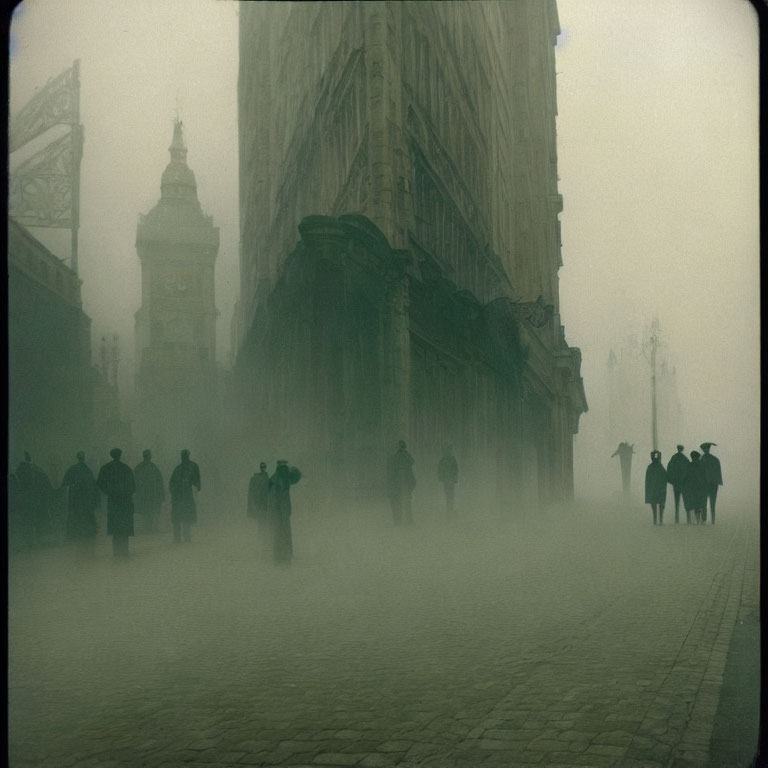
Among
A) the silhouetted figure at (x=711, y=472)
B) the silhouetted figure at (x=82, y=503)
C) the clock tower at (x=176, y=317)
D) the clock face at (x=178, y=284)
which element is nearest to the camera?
the silhouetted figure at (x=82, y=503)

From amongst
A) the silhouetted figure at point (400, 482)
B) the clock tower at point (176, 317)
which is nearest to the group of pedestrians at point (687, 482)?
the silhouetted figure at point (400, 482)

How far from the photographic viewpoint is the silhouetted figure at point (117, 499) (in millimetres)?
5004

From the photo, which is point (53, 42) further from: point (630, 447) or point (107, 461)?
point (630, 447)

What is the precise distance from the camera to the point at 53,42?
4.97 metres

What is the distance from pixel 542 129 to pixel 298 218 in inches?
74.0

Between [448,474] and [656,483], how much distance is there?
135 cm

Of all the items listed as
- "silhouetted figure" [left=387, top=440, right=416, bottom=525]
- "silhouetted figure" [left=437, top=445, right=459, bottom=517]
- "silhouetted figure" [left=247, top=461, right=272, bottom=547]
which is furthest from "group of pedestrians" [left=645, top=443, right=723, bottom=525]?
"silhouetted figure" [left=247, top=461, right=272, bottom=547]

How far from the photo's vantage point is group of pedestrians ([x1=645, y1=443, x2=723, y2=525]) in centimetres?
549

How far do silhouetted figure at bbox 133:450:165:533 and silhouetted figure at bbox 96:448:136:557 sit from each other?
0.05m

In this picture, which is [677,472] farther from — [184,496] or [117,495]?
[117,495]

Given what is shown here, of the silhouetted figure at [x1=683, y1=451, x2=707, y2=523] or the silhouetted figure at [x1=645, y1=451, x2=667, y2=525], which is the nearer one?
the silhouetted figure at [x1=683, y1=451, x2=707, y2=523]

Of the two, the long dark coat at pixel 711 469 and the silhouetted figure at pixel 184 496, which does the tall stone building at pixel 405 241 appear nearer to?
the silhouetted figure at pixel 184 496

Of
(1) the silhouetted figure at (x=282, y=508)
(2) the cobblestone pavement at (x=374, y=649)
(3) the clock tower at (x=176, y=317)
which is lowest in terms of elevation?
(2) the cobblestone pavement at (x=374, y=649)

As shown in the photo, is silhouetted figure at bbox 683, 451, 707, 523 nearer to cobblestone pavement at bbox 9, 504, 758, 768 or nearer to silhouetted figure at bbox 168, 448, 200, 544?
cobblestone pavement at bbox 9, 504, 758, 768
